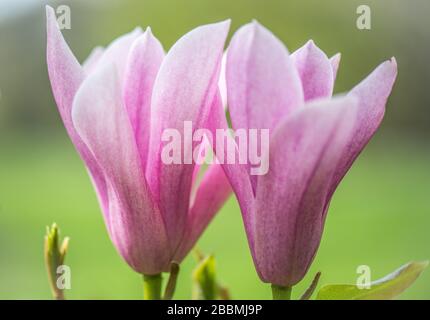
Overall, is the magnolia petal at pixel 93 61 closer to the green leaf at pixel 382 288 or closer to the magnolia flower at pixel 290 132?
the magnolia flower at pixel 290 132

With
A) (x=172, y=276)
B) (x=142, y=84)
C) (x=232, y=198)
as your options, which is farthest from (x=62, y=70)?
(x=232, y=198)

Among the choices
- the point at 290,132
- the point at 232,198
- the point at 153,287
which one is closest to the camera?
the point at 290,132

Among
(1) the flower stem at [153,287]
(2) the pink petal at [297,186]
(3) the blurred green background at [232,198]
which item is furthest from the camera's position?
(3) the blurred green background at [232,198]

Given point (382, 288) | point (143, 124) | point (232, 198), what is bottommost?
point (382, 288)

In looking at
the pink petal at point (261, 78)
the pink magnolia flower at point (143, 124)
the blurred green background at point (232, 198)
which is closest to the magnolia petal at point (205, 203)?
the pink magnolia flower at point (143, 124)

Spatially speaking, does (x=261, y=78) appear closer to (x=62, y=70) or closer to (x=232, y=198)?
(x=62, y=70)

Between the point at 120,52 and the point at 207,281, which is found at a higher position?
the point at 120,52
